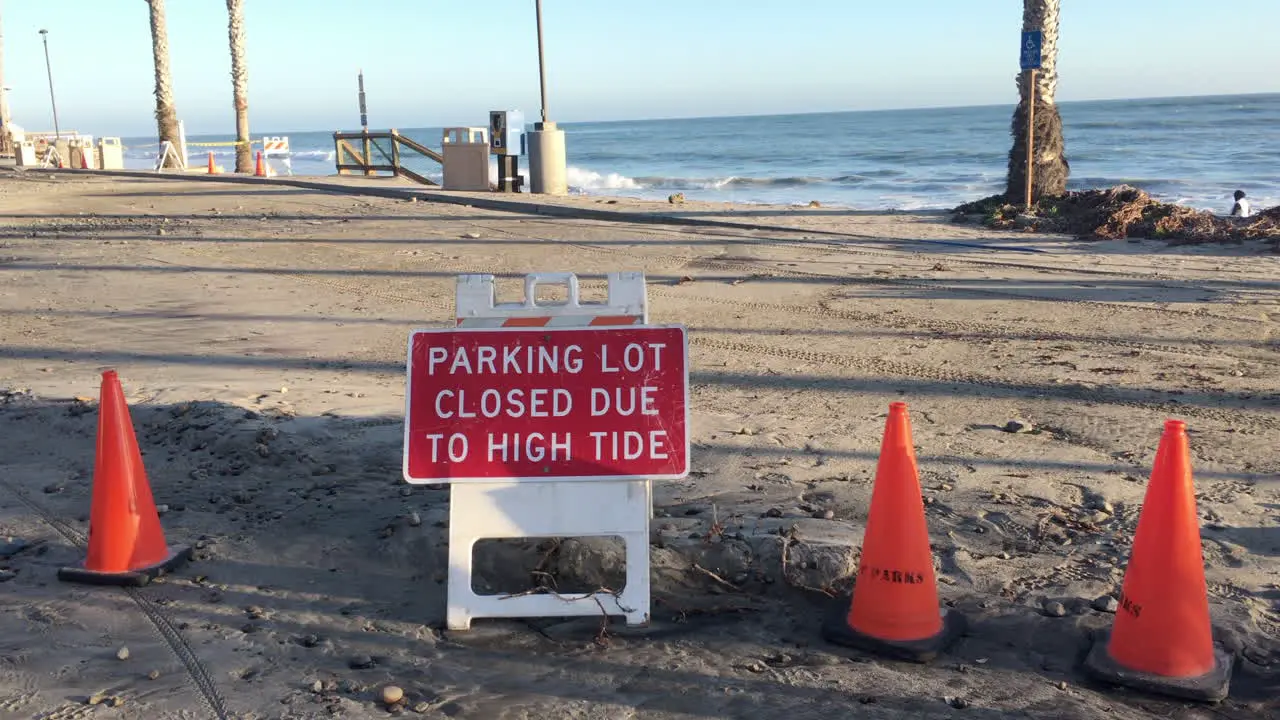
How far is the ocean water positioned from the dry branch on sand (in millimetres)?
7127

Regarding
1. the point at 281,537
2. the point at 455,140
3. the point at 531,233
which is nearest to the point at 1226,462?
the point at 281,537

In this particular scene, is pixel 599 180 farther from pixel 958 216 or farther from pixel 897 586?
pixel 897 586

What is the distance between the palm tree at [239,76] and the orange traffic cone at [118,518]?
91.5ft

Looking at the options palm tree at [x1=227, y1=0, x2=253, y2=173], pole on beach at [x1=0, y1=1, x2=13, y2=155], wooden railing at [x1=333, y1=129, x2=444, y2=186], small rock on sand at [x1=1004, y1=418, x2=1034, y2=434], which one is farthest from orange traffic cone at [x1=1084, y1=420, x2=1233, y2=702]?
pole on beach at [x1=0, y1=1, x2=13, y2=155]

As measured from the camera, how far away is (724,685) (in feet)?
11.8

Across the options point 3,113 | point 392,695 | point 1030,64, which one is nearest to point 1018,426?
point 392,695

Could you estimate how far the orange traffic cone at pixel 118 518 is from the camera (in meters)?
4.37

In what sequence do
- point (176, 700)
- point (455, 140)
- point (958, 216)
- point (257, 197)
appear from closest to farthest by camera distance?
point (176, 700), point (958, 216), point (257, 197), point (455, 140)

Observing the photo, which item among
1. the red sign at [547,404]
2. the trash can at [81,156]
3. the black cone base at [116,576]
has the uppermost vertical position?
the trash can at [81,156]

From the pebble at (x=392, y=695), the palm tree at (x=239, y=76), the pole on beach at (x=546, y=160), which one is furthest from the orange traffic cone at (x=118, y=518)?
the palm tree at (x=239, y=76)

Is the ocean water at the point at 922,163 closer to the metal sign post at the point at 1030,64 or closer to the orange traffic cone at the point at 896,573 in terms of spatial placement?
the metal sign post at the point at 1030,64

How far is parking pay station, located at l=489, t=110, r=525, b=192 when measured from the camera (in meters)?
21.0

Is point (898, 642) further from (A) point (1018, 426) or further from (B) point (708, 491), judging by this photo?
(A) point (1018, 426)

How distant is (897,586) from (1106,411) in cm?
336
